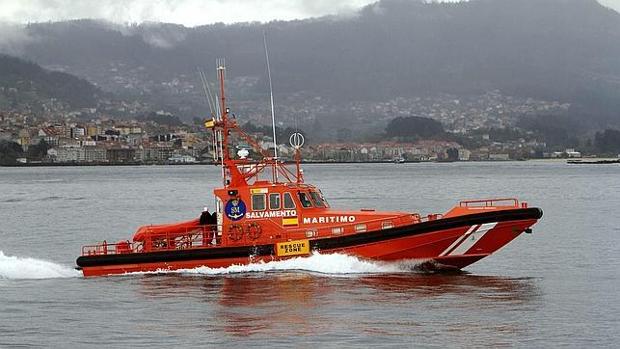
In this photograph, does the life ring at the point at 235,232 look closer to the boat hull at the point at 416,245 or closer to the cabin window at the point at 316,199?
the boat hull at the point at 416,245

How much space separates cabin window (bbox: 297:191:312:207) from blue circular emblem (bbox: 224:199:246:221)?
4.43 feet

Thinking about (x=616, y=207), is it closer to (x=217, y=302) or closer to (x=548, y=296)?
(x=548, y=296)

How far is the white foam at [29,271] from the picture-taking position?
2617cm

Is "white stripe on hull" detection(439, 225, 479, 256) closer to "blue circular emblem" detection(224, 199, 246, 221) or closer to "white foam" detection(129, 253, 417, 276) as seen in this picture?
"white foam" detection(129, 253, 417, 276)

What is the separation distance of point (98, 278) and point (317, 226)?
17.9ft

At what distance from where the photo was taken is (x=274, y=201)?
2428 cm

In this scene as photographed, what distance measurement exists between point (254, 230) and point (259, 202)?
2.19ft

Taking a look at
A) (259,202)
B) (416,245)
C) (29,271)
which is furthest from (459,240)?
(29,271)

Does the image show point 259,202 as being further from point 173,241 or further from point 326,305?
point 326,305

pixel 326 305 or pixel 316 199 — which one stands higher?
pixel 316 199

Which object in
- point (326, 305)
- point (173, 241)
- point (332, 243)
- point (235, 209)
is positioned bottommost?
point (326, 305)

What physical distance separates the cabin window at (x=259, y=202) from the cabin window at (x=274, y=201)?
0.55 feet

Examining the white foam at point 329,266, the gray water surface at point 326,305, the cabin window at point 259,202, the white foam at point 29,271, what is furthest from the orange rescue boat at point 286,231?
the white foam at point 29,271

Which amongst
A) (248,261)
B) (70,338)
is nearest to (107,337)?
(70,338)
